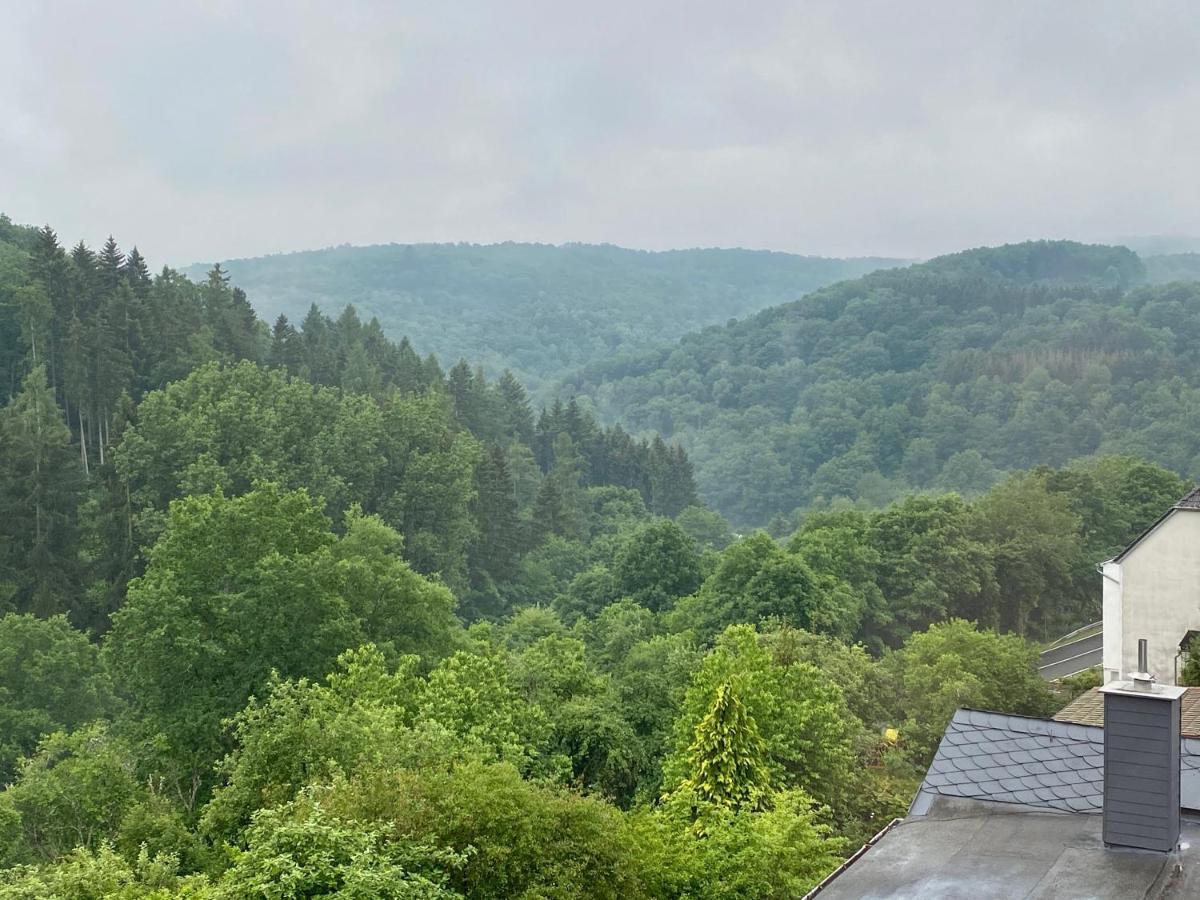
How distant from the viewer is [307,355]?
12425 centimetres

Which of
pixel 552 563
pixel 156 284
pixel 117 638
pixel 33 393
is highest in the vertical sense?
pixel 156 284

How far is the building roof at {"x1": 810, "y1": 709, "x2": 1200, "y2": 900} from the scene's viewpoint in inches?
632

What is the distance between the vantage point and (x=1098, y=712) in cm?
2881

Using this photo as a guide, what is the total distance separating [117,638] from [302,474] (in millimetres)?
36193

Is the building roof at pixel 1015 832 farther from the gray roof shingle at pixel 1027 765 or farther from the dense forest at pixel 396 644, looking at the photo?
the dense forest at pixel 396 644

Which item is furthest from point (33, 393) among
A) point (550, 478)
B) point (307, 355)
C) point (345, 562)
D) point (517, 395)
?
point (517, 395)

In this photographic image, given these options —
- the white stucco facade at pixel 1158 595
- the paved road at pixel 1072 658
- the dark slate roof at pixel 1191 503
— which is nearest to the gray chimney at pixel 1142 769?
the white stucco facade at pixel 1158 595

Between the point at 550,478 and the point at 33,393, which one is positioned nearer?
the point at 33,393

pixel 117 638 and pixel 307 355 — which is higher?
pixel 307 355

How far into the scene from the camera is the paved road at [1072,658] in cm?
6741

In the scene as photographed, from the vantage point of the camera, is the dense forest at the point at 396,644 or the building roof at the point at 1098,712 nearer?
the dense forest at the point at 396,644

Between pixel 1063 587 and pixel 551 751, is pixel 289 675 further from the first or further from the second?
pixel 1063 587

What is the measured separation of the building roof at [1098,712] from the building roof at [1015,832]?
5.51m

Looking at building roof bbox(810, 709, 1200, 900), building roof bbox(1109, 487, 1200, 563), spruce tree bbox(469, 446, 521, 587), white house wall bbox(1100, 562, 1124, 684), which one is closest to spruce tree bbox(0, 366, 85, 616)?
spruce tree bbox(469, 446, 521, 587)
